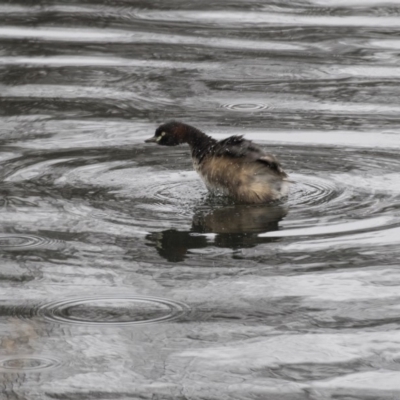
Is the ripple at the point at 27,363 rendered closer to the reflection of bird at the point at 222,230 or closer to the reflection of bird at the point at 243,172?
the reflection of bird at the point at 222,230

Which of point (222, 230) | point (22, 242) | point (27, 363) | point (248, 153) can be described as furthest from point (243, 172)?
point (27, 363)

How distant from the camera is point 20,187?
31.0 ft

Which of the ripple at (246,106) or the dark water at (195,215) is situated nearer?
the dark water at (195,215)

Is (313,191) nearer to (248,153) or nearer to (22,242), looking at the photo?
(248,153)

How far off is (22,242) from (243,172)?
5.78 feet

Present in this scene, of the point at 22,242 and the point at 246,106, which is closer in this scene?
the point at 22,242

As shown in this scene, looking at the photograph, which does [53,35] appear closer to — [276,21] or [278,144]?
[276,21]

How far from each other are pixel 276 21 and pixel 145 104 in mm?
3893

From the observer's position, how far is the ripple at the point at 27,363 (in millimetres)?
6034

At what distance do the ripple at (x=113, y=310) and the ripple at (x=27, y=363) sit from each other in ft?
1.69

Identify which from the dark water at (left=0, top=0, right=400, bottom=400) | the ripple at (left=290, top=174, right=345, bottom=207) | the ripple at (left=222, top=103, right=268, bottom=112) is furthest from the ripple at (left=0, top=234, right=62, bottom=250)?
the ripple at (left=222, top=103, right=268, bottom=112)

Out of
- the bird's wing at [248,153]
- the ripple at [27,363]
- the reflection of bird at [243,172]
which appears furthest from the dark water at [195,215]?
the bird's wing at [248,153]

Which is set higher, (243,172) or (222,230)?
(243,172)

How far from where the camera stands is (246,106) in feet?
39.7
